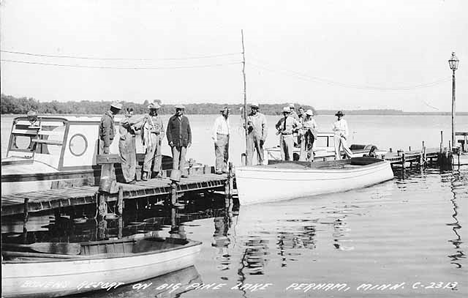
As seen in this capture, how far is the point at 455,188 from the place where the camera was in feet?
72.2

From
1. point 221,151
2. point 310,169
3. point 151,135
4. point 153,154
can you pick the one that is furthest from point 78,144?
point 310,169

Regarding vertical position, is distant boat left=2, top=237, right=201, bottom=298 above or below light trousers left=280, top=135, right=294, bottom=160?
below

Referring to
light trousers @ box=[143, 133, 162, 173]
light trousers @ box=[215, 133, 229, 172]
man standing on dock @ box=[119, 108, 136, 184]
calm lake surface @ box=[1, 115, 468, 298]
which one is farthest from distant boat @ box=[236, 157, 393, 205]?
man standing on dock @ box=[119, 108, 136, 184]

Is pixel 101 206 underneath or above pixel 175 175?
underneath

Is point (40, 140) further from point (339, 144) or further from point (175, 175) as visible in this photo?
point (339, 144)

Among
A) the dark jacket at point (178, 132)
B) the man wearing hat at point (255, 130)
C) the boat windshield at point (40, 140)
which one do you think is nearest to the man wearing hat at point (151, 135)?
the dark jacket at point (178, 132)

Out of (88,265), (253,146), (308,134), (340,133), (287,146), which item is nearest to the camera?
(88,265)

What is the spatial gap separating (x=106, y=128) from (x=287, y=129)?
21.8 feet

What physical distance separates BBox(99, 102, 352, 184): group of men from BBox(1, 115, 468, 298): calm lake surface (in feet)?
4.86

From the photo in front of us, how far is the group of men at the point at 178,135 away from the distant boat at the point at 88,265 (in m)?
4.85

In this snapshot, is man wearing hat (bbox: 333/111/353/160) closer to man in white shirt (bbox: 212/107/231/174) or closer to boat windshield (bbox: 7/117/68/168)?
man in white shirt (bbox: 212/107/231/174)

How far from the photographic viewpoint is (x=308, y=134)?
19.8 metres

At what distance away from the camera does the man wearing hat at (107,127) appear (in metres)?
14.1

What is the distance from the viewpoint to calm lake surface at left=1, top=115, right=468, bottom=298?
9008 millimetres
